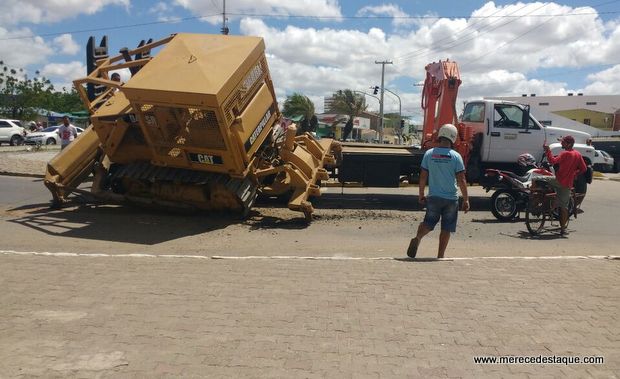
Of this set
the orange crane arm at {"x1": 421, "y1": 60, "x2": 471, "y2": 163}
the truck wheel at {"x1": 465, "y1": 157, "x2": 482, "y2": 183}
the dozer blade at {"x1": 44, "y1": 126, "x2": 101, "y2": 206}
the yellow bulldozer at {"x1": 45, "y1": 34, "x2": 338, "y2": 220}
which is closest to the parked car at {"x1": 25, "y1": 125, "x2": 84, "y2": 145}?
the dozer blade at {"x1": 44, "y1": 126, "x2": 101, "y2": 206}

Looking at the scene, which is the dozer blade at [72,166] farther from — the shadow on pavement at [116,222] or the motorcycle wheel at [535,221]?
the motorcycle wheel at [535,221]

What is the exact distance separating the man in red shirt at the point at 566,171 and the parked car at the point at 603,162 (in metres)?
19.1

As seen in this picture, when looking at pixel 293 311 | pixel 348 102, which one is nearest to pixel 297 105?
pixel 348 102

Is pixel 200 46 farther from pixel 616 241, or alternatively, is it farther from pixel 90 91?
pixel 616 241

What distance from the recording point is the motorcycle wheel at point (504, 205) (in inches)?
406

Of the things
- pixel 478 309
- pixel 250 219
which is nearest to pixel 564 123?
pixel 250 219

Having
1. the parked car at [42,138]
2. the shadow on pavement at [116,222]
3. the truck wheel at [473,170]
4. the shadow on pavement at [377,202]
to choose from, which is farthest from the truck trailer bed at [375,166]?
the parked car at [42,138]

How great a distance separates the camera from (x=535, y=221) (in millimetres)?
9133

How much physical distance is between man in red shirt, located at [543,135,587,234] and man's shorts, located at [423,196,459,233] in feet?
12.2

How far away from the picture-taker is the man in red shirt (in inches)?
348

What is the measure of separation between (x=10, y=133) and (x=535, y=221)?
33680 millimetres

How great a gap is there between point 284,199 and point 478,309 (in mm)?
7194

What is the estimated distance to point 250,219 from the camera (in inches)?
383

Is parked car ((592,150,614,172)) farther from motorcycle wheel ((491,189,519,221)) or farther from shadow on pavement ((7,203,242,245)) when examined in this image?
shadow on pavement ((7,203,242,245))
